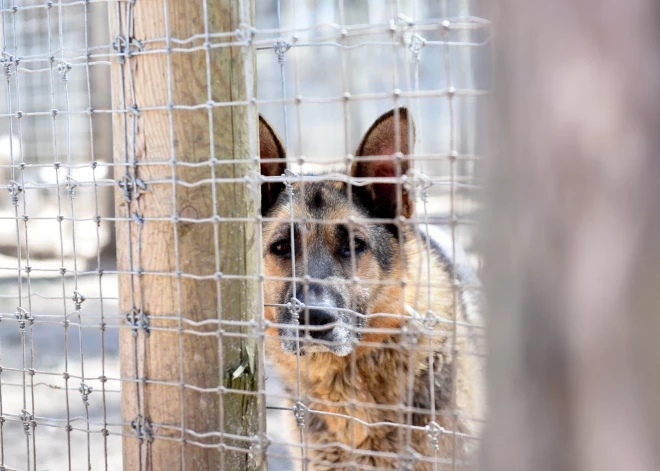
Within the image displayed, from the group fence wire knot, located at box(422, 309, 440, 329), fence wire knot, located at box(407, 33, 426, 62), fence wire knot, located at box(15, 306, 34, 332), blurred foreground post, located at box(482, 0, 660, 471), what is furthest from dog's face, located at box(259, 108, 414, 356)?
blurred foreground post, located at box(482, 0, 660, 471)

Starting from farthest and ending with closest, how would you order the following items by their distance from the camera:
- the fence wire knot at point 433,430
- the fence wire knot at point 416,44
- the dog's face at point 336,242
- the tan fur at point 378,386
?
1. the tan fur at point 378,386
2. the dog's face at point 336,242
3. the fence wire knot at point 416,44
4. the fence wire knot at point 433,430

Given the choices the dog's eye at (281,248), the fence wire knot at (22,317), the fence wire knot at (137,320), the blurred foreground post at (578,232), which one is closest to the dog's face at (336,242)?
the dog's eye at (281,248)

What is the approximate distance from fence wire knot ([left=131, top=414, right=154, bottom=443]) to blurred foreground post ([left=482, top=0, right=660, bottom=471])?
192 centimetres

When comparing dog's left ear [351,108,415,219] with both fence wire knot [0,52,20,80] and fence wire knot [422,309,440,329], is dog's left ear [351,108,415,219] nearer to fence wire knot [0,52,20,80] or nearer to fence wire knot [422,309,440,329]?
fence wire knot [422,309,440,329]

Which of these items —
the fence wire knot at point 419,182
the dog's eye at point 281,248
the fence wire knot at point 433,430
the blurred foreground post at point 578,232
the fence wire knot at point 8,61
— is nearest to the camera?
the blurred foreground post at point 578,232

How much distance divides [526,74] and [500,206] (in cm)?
17

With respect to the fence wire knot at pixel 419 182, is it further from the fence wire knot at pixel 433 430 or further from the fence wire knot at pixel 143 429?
the fence wire knot at pixel 143 429

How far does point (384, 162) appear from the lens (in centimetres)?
319

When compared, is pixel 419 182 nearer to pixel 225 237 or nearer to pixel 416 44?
pixel 416 44

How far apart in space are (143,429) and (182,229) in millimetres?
815

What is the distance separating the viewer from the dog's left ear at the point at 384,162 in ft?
9.10

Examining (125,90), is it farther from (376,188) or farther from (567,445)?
(567,445)

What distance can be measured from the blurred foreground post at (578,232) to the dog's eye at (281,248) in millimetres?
2631

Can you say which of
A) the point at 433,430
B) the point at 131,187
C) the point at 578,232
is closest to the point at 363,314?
the point at 433,430
